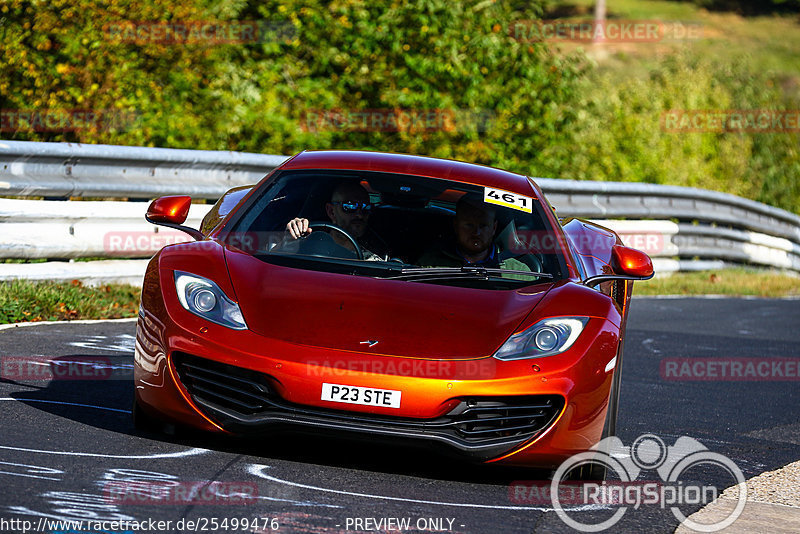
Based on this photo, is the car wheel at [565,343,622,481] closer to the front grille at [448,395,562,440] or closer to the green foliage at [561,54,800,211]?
the front grille at [448,395,562,440]

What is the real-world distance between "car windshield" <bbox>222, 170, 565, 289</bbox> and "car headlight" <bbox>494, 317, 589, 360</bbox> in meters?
0.41

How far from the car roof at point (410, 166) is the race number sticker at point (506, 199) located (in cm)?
5

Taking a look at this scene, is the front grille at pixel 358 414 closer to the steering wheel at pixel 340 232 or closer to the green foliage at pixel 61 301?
the steering wheel at pixel 340 232

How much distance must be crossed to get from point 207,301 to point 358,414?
2.56 feet

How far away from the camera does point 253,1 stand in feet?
57.9

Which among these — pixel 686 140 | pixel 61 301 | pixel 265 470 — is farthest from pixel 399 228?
pixel 686 140

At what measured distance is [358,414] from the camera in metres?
4.39

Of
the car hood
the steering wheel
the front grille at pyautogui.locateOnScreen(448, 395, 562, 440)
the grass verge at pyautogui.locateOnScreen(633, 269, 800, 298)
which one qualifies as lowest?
the grass verge at pyautogui.locateOnScreen(633, 269, 800, 298)

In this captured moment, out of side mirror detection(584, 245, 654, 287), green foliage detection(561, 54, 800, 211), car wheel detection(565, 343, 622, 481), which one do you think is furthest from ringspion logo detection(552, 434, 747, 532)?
green foliage detection(561, 54, 800, 211)

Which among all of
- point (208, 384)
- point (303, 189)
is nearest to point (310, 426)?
point (208, 384)

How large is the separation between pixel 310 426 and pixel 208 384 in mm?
457

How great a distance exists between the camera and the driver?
5.52 m

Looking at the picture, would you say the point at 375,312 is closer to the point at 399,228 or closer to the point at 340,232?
the point at 340,232

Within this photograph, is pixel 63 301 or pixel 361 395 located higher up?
pixel 361 395
